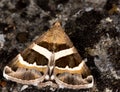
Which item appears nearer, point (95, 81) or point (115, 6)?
point (95, 81)

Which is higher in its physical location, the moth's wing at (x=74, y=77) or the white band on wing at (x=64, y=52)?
the white band on wing at (x=64, y=52)

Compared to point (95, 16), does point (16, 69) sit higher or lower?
lower

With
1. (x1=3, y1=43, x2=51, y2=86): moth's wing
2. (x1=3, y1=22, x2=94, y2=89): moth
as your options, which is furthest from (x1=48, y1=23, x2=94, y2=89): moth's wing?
(x1=3, y1=43, x2=51, y2=86): moth's wing

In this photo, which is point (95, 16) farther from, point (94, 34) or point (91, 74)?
point (91, 74)

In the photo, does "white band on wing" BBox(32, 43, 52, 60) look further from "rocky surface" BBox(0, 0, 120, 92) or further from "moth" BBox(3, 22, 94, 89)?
"rocky surface" BBox(0, 0, 120, 92)

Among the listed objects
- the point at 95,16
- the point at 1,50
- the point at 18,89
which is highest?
the point at 95,16

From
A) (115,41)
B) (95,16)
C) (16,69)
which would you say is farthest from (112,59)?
(16,69)

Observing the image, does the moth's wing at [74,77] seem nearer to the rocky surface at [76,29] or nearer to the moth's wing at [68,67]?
the moth's wing at [68,67]

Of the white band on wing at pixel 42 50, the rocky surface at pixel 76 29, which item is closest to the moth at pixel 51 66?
the white band on wing at pixel 42 50
